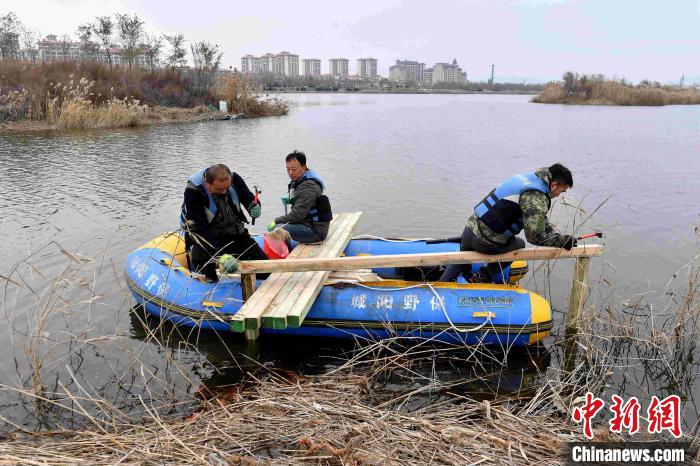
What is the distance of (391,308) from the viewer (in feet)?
17.4

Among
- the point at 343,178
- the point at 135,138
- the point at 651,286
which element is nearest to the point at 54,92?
the point at 135,138

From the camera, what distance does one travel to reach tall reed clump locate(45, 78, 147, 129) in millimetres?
20922

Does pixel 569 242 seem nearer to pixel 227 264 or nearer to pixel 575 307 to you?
pixel 575 307

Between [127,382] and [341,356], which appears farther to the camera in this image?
[341,356]

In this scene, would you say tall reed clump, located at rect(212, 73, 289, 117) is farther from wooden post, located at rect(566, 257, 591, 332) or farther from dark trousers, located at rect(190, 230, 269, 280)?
wooden post, located at rect(566, 257, 591, 332)

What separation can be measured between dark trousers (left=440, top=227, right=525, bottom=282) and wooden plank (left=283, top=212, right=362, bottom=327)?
1276 mm

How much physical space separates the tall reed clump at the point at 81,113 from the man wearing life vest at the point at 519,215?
19802mm

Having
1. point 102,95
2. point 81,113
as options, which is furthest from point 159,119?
point 81,113

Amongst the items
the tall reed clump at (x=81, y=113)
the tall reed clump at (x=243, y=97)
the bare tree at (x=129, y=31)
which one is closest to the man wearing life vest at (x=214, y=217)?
the tall reed clump at (x=81, y=113)

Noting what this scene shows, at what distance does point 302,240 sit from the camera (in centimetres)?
635

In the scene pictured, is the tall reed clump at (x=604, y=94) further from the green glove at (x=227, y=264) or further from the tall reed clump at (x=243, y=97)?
the green glove at (x=227, y=264)

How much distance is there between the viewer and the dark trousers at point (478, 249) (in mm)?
5250

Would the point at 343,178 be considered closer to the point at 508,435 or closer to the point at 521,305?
the point at 521,305

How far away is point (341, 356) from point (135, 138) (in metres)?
17.4
